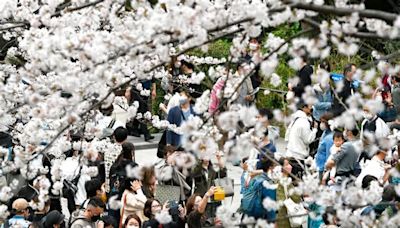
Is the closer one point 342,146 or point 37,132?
point 37,132

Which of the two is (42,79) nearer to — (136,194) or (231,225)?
(136,194)

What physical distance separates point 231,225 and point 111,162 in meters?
4.43

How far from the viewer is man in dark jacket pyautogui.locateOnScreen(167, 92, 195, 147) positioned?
32.9 feet

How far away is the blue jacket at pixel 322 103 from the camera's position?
443 inches

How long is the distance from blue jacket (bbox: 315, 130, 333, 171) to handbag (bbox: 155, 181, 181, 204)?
1597 mm

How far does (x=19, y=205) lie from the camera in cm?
770

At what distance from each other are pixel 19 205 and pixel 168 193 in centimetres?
173

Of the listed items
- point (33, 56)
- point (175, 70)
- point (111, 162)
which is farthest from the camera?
point (175, 70)

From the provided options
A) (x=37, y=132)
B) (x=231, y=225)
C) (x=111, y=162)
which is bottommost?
(x=111, y=162)

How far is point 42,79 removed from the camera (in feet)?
23.5

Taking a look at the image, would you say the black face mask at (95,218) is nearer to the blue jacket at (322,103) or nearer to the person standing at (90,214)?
the person standing at (90,214)

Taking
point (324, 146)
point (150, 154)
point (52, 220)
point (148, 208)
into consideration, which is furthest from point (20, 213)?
point (150, 154)

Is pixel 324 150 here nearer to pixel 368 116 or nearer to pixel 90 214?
pixel 368 116

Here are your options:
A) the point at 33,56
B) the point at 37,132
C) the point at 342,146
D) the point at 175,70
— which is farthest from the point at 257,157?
the point at 33,56
